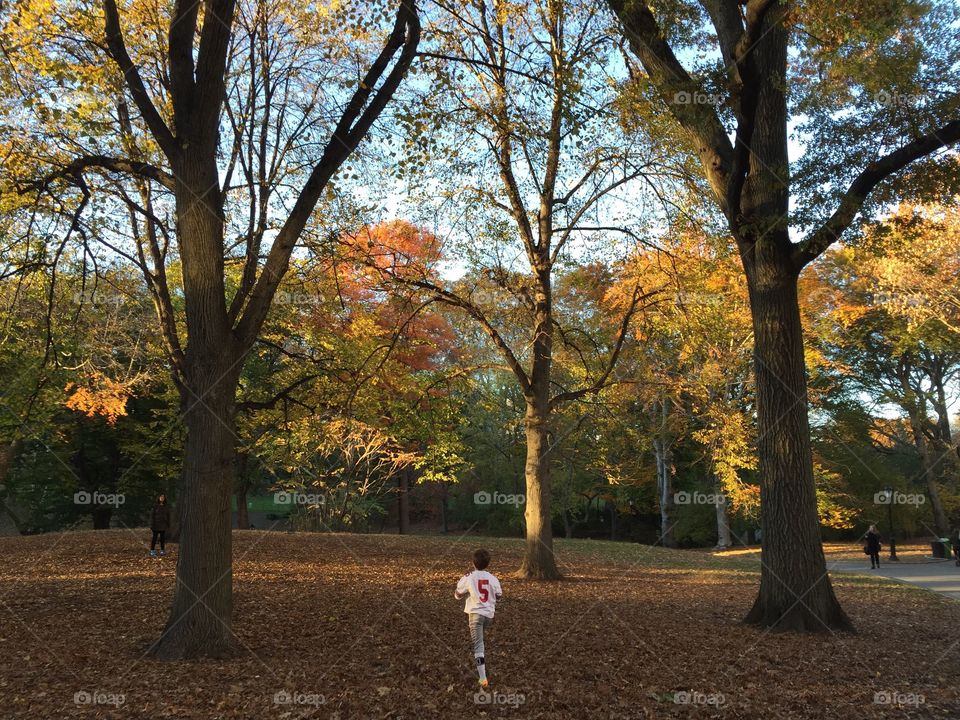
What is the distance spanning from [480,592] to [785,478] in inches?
199

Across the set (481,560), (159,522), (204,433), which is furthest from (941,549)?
(204,433)

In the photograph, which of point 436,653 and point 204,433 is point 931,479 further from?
point 204,433

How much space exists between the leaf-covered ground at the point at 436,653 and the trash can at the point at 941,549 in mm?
13897

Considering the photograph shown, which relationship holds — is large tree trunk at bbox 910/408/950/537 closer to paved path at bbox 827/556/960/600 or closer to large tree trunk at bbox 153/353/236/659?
paved path at bbox 827/556/960/600

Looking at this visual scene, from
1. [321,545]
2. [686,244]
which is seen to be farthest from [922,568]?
[321,545]

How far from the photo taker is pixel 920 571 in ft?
69.7

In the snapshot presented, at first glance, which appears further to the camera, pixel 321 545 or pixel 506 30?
pixel 321 545

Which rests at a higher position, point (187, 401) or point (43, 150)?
point (43, 150)

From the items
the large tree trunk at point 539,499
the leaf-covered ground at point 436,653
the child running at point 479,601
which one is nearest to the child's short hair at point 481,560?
the child running at point 479,601

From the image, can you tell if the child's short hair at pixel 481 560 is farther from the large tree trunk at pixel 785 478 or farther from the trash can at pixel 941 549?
the trash can at pixel 941 549

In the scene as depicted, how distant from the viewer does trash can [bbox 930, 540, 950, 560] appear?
25.4m

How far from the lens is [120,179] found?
10797 millimetres

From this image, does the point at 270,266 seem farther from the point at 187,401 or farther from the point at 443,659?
the point at 443,659

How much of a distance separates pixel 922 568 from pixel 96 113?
2500 centimetres
